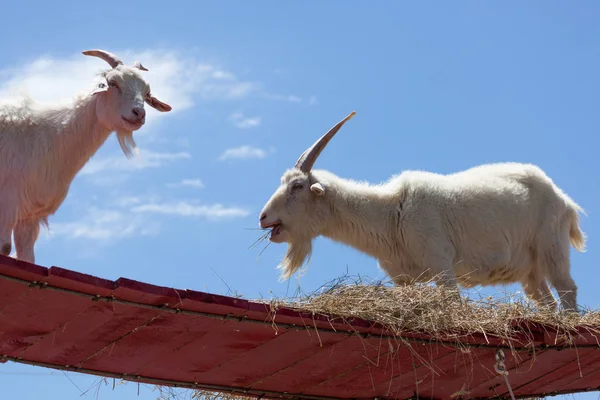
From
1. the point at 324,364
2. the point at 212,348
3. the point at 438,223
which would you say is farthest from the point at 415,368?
the point at 438,223

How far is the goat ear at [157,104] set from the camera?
29.6ft

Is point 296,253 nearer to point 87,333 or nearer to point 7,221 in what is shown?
point 7,221

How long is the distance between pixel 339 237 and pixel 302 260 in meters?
0.47

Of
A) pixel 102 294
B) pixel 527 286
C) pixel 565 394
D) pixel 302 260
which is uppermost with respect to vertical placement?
pixel 302 260

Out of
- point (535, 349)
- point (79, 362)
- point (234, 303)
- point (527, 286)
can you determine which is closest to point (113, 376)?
point (79, 362)

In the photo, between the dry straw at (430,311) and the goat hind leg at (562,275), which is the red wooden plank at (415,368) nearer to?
the dry straw at (430,311)

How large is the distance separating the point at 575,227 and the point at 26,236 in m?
5.95

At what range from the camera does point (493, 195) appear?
10.4 meters

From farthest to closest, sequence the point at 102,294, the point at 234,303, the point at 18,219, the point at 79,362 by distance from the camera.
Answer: the point at 18,219, the point at 79,362, the point at 234,303, the point at 102,294

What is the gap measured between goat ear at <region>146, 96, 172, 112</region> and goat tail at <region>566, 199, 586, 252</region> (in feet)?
15.1

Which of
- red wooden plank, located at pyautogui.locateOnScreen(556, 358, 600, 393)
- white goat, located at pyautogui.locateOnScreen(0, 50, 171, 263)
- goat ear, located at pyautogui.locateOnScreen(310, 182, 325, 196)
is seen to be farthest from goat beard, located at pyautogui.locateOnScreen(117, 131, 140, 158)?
red wooden plank, located at pyautogui.locateOnScreen(556, 358, 600, 393)

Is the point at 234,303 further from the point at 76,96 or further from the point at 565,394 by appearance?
the point at 565,394

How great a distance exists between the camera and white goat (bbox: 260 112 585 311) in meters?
9.91

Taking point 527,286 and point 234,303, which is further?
point 527,286
